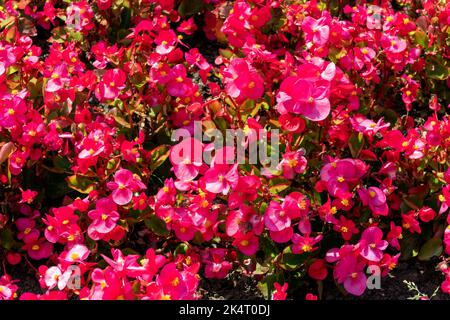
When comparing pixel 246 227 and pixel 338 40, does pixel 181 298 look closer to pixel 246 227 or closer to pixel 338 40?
pixel 246 227

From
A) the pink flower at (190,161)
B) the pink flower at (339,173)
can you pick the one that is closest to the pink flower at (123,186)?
the pink flower at (190,161)

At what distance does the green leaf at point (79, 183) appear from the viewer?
2.14 m

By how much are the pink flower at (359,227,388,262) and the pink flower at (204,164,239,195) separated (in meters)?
0.41

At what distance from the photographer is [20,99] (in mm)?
2117

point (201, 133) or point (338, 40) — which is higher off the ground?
point (338, 40)

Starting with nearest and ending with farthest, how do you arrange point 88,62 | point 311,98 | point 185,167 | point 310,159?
point 311,98 < point 185,167 < point 310,159 < point 88,62

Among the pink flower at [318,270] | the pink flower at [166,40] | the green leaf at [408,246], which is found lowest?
the green leaf at [408,246]

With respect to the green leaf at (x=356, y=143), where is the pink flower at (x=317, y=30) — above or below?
above

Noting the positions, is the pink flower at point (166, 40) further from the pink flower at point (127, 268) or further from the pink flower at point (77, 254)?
the pink flower at point (127, 268)

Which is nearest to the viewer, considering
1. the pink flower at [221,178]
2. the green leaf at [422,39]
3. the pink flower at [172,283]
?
the pink flower at [172,283]

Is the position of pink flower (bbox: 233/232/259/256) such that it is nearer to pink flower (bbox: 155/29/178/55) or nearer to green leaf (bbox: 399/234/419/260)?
green leaf (bbox: 399/234/419/260)

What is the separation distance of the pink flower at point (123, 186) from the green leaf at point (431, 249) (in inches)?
35.8

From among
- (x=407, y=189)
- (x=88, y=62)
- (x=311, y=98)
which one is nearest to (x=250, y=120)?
(x=311, y=98)

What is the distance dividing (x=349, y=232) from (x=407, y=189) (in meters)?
0.34
